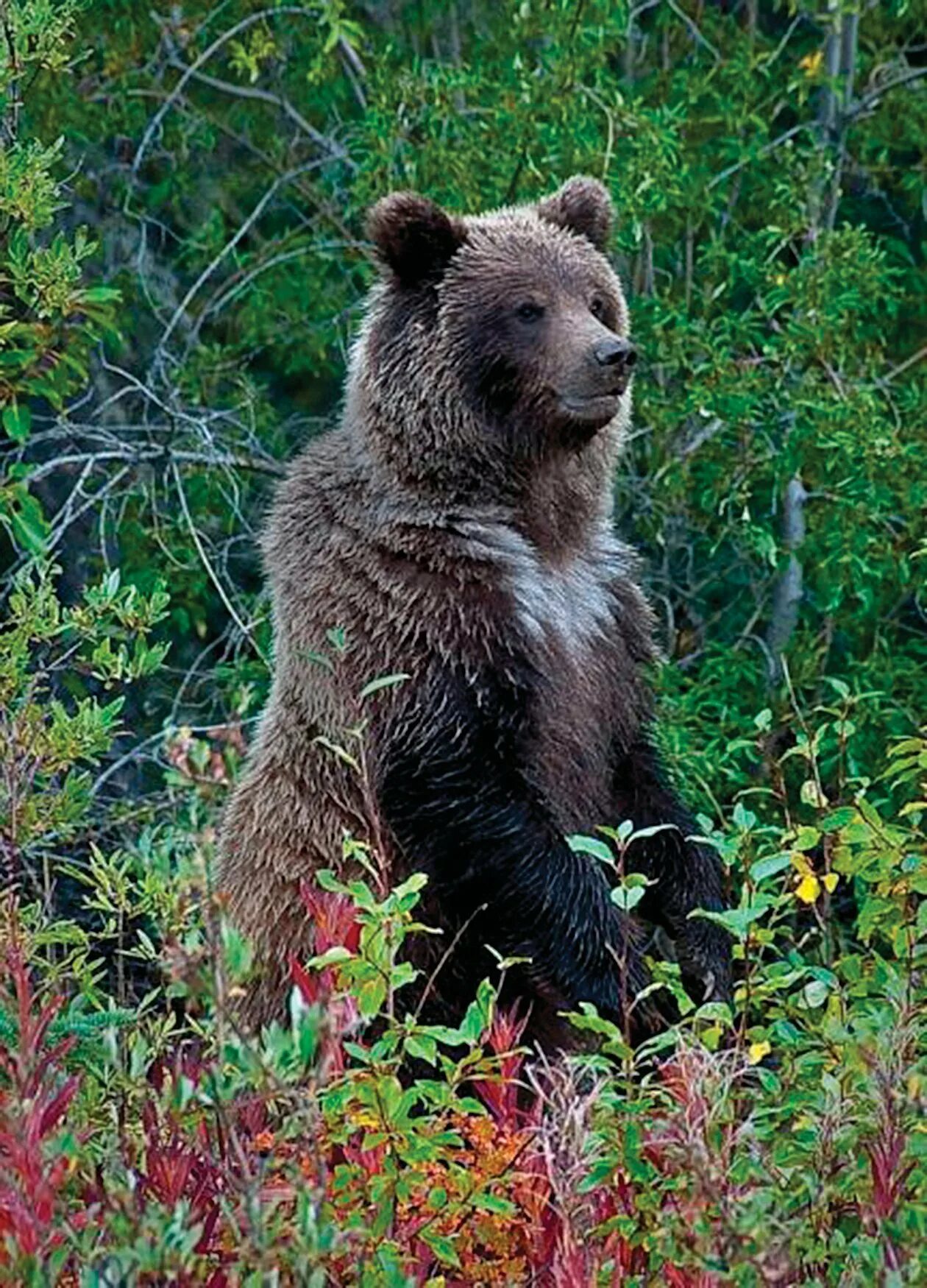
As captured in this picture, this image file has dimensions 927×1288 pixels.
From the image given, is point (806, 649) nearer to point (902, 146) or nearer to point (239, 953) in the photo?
point (902, 146)

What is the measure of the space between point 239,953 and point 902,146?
553 cm

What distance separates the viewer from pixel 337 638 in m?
4.14

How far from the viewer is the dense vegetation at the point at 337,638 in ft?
9.81

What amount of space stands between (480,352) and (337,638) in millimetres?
1229

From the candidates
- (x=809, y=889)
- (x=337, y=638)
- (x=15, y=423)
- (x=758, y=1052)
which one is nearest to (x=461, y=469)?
A: (x=15, y=423)

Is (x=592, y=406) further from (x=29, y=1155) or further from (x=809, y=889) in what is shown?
(x=29, y=1155)

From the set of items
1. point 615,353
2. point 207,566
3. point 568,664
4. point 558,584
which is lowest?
point 207,566

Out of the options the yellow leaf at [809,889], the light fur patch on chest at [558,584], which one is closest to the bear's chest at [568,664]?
the light fur patch on chest at [558,584]

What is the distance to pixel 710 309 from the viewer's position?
24.0 feet

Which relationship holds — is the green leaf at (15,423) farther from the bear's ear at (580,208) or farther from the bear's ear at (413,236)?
the bear's ear at (580,208)

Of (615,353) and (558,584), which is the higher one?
(615,353)

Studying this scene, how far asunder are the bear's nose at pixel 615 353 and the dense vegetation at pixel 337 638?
81 cm

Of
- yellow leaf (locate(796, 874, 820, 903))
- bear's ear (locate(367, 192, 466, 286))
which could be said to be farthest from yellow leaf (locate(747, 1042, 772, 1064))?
bear's ear (locate(367, 192, 466, 286))

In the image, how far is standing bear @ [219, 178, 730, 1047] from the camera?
16.1 feet
